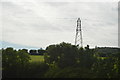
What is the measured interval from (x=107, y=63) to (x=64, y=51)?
5.12 ft

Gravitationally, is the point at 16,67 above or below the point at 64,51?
below

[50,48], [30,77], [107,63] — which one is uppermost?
[50,48]

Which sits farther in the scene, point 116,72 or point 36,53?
point 36,53

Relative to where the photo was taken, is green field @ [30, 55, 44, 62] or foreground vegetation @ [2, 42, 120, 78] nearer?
foreground vegetation @ [2, 42, 120, 78]

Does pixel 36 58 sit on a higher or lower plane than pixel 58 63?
higher

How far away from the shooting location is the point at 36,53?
8.38 meters

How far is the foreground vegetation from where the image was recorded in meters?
7.72

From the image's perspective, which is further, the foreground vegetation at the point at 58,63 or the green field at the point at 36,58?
the green field at the point at 36,58

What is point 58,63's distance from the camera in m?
7.89

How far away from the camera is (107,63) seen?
7727 millimetres

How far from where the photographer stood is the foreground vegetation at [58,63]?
7.72 meters

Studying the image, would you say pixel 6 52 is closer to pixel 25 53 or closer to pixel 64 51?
pixel 25 53

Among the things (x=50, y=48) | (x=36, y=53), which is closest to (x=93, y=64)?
(x=50, y=48)

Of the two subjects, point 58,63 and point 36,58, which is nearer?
point 58,63
